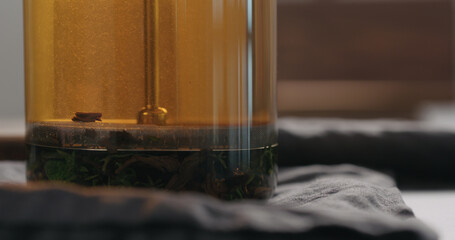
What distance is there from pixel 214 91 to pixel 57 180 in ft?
0.28

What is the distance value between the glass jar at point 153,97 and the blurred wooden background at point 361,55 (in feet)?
4.52

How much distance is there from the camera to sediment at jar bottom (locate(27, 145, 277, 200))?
22 centimetres

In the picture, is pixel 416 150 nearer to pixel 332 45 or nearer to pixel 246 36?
pixel 246 36

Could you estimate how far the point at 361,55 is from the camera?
1.61m

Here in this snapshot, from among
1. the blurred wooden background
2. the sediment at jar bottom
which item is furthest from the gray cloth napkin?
the blurred wooden background

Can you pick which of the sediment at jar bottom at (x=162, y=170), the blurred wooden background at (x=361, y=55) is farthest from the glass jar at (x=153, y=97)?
the blurred wooden background at (x=361, y=55)

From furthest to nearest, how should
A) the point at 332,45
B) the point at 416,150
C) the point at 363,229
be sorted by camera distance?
Answer: the point at 332,45
the point at 416,150
the point at 363,229

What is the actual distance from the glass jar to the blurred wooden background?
1376 millimetres

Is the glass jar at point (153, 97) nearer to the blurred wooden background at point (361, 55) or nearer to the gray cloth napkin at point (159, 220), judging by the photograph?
the gray cloth napkin at point (159, 220)

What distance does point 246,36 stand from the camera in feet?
0.81

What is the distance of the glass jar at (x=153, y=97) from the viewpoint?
0.23 m

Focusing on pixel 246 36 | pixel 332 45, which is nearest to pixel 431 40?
pixel 332 45

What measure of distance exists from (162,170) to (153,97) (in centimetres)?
4

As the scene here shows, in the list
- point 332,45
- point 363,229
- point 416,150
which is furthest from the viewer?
point 332,45
